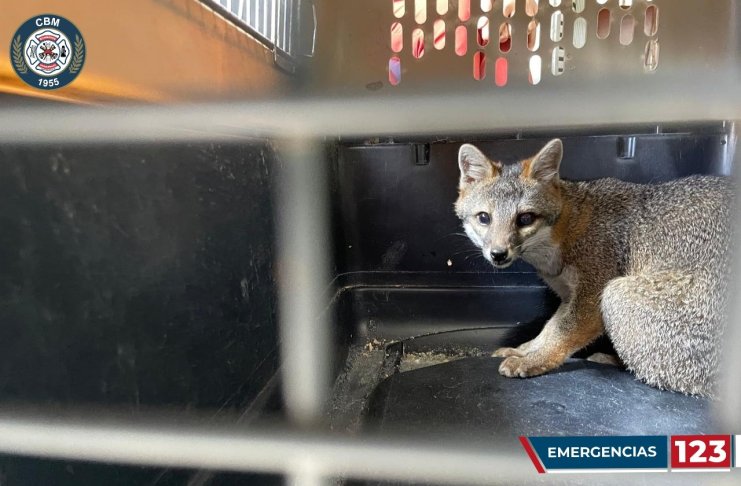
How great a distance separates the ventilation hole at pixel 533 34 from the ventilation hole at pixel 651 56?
0.53 feet

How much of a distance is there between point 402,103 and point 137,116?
410mm

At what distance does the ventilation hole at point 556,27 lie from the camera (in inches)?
31.5

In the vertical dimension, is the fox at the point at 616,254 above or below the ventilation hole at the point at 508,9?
below

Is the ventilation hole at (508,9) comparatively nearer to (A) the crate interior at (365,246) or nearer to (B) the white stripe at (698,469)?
(A) the crate interior at (365,246)

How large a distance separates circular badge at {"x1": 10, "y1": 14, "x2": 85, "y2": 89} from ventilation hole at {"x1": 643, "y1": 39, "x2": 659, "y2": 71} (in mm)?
759

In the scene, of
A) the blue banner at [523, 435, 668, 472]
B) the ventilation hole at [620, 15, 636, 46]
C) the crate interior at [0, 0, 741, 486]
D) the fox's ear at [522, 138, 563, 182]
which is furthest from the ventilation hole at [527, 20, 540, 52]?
the blue banner at [523, 435, 668, 472]

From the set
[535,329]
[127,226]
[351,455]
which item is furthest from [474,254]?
[127,226]

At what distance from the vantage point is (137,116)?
55cm

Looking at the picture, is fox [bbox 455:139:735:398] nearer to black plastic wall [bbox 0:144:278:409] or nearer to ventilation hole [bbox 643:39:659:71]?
ventilation hole [bbox 643:39:659:71]

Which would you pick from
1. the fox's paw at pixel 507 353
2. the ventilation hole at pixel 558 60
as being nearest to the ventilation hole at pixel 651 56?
the ventilation hole at pixel 558 60

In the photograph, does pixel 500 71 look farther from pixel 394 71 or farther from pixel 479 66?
pixel 394 71

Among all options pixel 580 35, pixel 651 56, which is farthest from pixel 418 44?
pixel 651 56

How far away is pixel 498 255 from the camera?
1.01 m

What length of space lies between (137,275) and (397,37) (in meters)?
0.55
